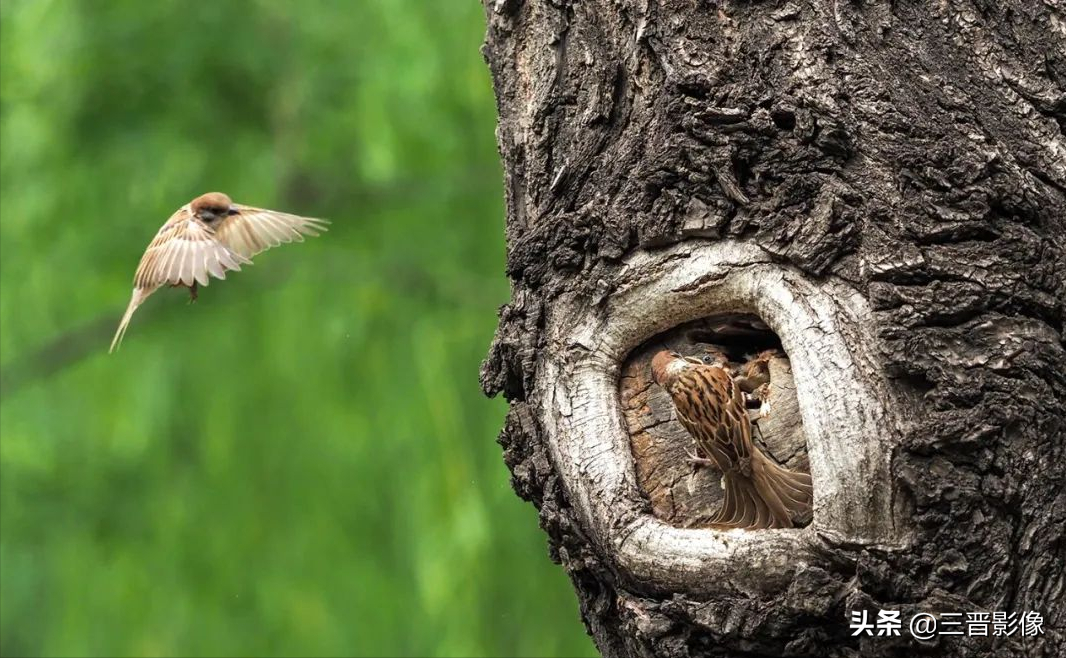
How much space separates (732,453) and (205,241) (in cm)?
184

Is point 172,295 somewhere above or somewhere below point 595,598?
above

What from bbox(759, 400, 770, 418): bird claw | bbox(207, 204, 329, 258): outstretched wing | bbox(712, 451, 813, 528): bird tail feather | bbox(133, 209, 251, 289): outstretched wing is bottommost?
bbox(712, 451, 813, 528): bird tail feather

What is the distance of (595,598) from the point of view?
2.04 meters

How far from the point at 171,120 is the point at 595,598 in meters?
3.39

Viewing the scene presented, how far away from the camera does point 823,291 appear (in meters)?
1.82

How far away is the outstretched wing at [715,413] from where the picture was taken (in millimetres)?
1888

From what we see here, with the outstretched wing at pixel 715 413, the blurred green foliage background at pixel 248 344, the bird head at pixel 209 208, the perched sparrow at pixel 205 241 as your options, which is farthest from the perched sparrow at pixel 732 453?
the blurred green foliage background at pixel 248 344

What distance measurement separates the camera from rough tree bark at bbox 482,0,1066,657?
5.79 ft

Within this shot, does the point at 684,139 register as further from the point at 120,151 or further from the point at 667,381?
the point at 120,151

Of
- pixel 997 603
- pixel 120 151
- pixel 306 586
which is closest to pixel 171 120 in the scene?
pixel 120 151

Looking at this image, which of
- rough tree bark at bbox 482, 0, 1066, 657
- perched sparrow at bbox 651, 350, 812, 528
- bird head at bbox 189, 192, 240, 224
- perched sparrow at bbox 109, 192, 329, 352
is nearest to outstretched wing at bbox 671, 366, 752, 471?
perched sparrow at bbox 651, 350, 812, 528

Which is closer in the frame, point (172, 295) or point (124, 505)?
point (124, 505)

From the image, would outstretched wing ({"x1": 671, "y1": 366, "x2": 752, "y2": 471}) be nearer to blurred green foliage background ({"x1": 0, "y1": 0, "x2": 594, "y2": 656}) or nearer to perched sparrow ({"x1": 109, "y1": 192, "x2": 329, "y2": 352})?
perched sparrow ({"x1": 109, "y1": 192, "x2": 329, "y2": 352})

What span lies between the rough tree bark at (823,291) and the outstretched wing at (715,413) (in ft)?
0.34
